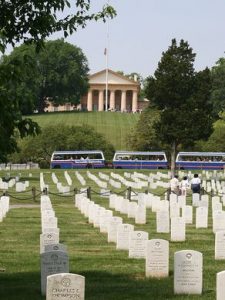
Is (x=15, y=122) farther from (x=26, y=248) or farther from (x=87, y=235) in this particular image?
(x=87, y=235)

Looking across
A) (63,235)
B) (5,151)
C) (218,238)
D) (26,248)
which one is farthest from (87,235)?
(5,151)

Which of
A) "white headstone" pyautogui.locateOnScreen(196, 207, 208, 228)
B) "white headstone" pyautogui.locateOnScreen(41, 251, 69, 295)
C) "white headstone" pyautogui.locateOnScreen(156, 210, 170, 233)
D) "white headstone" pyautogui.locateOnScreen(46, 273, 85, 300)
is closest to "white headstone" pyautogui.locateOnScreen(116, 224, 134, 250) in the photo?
"white headstone" pyautogui.locateOnScreen(156, 210, 170, 233)

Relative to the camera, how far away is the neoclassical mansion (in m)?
174

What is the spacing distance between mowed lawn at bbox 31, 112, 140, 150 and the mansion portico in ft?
86.7

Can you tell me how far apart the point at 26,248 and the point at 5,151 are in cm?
793

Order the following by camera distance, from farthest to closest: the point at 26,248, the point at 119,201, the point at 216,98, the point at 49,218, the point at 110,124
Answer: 1. the point at 110,124
2. the point at 216,98
3. the point at 119,201
4. the point at 49,218
5. the point at 26,248

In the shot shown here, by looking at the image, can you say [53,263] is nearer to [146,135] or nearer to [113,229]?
[113,229]

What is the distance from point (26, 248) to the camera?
20.9 metres

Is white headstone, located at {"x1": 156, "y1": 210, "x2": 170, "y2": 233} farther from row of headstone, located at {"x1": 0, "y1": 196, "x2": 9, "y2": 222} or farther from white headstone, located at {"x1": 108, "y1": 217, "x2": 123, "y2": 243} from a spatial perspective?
row of headstone, located at {"x1": 0, "y1": 196, "x2": 9, "y2": 222}

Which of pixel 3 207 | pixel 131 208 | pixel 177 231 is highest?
pixel 177 231

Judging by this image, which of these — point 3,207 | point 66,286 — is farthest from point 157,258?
point 3,207

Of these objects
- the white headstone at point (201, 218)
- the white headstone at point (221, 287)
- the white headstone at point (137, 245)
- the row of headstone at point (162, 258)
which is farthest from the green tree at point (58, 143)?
the white headstone at point (221, 287)

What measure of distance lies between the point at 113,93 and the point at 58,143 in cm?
8942

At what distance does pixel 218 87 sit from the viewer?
4678 inches
